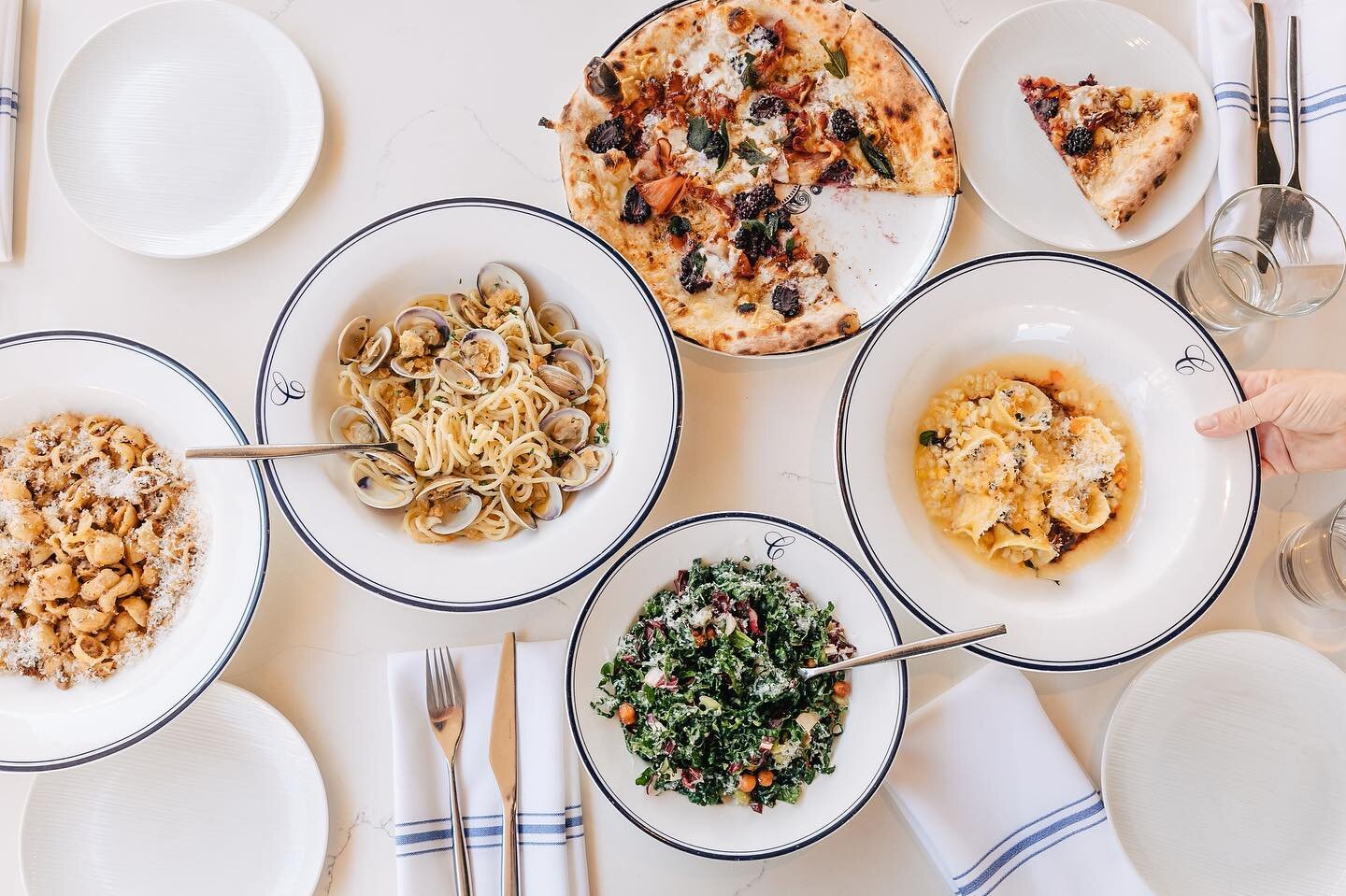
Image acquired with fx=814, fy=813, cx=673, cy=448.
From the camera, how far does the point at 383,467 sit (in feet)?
8.39

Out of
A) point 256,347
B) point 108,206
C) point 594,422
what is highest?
point 108,206

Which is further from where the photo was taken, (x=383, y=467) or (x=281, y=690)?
(x=281, y=690)

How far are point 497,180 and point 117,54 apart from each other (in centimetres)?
139

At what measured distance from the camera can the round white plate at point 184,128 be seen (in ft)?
9.20

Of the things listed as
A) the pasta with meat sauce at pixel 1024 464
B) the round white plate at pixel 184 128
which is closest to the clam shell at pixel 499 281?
the round white plate at pixel 184 128

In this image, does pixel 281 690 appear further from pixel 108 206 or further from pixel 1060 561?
pixel 1060 561

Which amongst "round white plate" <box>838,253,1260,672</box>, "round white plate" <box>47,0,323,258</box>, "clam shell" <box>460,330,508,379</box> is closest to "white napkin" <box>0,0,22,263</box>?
"round white plate" <box>47,0,323,258</box>

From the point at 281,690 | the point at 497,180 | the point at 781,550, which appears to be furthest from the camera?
the point at 497,180

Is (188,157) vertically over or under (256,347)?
over

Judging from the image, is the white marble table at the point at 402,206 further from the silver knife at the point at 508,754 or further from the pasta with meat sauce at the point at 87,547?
the pasta with meat sauce at the point at 87,547

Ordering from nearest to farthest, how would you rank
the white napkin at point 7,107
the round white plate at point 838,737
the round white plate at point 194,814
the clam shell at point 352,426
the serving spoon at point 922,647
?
1. the serving spoon at point 922,647
2. the round white plate at point 838,737
3. the clam shell at point 352,426
4. the round white plate at point 194,814
5. the white napkin at point 7,107

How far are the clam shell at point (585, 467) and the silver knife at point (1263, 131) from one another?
2.30 metres

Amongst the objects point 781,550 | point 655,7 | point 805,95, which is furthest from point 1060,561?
point 655,7

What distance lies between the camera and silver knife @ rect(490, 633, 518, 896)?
2.56m
